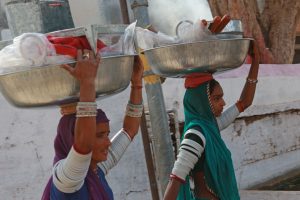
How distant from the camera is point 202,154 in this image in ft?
9.16

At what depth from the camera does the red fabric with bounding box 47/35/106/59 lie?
1.84 meters

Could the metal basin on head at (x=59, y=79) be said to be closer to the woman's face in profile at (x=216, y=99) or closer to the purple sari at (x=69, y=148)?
the purple sari at (x=69, y=148)

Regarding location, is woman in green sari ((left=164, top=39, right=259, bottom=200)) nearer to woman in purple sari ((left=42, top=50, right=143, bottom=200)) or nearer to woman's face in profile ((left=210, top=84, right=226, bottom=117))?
woman's face in profile ((left=210, top=84, right=226, bottom=117))

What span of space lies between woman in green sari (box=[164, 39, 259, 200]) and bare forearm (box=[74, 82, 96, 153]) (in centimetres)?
89

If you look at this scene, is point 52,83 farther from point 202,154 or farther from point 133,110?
point 202,154

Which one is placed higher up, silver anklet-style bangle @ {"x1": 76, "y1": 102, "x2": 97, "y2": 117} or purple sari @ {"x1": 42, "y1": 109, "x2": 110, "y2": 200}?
silver anklet-style bangle @ {"x1": 76, "y1": 102, "x2": 97, "y2": 117}

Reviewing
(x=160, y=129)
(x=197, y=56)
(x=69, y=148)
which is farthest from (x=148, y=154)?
(x=69, y=148)

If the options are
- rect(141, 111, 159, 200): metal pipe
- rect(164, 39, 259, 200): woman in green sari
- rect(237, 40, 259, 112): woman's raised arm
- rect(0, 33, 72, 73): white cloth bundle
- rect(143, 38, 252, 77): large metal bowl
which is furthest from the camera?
rect(141, 111, 159, 200): metal pipe

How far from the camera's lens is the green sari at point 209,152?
2801 millimetres

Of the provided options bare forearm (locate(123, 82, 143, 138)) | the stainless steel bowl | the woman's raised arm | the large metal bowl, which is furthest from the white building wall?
the stainless steel bowl

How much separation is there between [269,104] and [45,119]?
3545mm

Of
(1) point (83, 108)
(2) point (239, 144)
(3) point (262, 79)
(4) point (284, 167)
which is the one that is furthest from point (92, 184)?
(4) point (284, 167)

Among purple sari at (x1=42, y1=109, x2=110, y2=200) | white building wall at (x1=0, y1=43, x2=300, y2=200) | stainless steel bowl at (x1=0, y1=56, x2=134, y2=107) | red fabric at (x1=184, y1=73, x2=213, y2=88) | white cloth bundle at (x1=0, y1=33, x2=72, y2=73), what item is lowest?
white building wall at (x1=0, y1=43, x2=300, y2=200)

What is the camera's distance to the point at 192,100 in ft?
9.69
